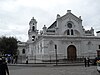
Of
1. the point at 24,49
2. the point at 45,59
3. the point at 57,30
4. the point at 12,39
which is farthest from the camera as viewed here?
the point at 24,49

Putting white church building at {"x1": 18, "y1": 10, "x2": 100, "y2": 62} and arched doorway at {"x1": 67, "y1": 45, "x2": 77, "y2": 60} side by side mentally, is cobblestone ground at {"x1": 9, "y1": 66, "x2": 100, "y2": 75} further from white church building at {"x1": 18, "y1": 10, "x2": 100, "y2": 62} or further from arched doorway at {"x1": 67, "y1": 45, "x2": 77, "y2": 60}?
arched doorway at {"x1": 67, "y1": 45, "x2": 77, "y2": 60}

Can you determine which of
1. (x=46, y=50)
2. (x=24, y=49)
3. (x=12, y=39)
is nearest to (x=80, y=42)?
(x=46, y=50)

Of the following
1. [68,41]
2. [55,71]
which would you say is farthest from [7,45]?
[55,71]

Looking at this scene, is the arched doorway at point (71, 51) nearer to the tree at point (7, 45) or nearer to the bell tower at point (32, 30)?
the tree at point (7, 45)

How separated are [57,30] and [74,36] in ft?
16.9

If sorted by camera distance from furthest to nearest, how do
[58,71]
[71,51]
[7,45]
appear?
[7,45] → [71,51] → [58,71]

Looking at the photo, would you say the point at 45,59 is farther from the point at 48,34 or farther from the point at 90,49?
the point at 90,49

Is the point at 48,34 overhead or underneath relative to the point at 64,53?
overhead

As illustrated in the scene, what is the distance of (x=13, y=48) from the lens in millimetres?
73625

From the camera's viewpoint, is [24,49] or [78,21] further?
[24,49]

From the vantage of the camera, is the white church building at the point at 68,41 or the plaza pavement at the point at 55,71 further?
the white church building at the point at 68,41

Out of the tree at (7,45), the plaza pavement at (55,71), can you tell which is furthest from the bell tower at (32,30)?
the plaza pavement at (55,71)

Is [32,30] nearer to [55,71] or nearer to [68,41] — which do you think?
[68,41]

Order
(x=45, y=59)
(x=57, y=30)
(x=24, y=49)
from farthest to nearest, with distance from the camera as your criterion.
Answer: (x=24, y=49)
(x=57, y=30)
(x=45, y=59)
